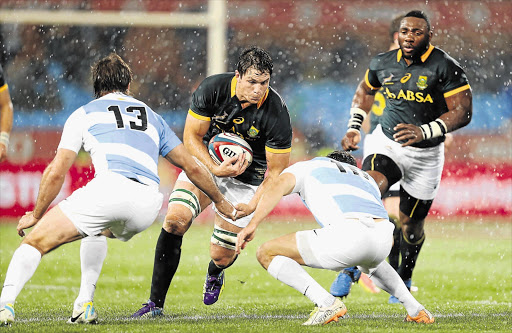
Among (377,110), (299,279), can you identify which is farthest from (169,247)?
(377,110)

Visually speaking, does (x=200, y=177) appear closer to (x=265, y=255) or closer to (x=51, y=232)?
(x=265, y=255)

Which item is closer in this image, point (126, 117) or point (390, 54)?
point (126, 117)

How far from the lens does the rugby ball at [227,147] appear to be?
5.97 metres

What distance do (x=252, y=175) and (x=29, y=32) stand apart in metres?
13.7

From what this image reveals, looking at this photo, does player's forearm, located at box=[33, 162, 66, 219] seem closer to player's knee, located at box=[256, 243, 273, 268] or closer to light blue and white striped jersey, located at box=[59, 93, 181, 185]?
light blue and white striped jersey, located at box=[59, 93, 181, 185]

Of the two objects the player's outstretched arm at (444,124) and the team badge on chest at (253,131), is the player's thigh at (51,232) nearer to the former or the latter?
the team badge on chest at (253,131)

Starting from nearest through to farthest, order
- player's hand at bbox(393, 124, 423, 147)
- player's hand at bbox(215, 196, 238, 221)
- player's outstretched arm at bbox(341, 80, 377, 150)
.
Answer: player's hand at bbox(215, 196, 238, 221) → player's hand at bbox(393, 124, 423, 147) → player's outstretched arm at bbox(341, 80, 377, 150)

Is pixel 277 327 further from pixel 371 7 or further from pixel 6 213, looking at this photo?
pixel 371 7

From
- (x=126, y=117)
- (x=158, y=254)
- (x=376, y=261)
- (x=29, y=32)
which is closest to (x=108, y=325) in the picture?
(x=158, y=254)

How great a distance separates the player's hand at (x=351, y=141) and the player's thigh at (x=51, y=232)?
8.93 feet

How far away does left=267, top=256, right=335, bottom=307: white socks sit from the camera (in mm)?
4945

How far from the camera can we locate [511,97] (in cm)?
1839

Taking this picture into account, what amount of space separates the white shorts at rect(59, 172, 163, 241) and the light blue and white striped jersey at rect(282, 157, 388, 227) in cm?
94

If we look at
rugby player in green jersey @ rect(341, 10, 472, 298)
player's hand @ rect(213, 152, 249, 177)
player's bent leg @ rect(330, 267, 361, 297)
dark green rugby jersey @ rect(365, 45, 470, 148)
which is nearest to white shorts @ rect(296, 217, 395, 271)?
player's hand @ rect(213, 152, 249, 177)
